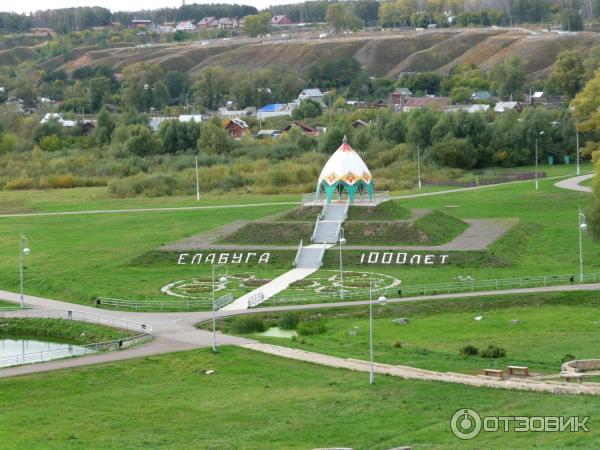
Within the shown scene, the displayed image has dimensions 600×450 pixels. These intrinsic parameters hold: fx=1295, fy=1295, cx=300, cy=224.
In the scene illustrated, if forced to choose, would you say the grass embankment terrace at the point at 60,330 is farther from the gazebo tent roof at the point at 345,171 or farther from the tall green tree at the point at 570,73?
the tall green tree at the point at 570,73

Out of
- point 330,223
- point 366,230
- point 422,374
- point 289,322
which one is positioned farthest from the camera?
point 330,223

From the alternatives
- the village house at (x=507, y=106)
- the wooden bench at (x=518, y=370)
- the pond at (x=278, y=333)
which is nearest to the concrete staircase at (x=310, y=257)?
the pond at (x=278, y=333)

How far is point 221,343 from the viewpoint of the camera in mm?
58312

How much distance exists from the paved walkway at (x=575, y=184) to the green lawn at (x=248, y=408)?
218 ft

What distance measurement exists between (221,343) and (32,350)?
1062 centimetres

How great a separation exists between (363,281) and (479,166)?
2904 inches

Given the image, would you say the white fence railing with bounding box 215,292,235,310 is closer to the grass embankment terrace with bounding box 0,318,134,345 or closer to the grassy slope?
the grassy slope

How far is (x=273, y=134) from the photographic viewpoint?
602 feet

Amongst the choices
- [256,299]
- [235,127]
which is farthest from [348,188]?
[235,127]

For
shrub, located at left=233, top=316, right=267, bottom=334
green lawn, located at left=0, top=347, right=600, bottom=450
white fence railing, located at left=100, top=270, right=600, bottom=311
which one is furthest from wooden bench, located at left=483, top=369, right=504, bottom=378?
white fence railing, located at left=100, top=270, right=600, bottom=311

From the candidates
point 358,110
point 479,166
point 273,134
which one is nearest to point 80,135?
point 273,134

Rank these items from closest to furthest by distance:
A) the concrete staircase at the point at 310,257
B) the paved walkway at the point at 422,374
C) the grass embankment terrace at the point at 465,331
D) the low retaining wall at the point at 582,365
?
the paved walkway at the point at 422,374
the low retaining wall at the point at 582,365
the grass embankment terrace at the point at 465,331
the concrete staircase at the point at 310,257

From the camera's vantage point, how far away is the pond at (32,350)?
58.2 m

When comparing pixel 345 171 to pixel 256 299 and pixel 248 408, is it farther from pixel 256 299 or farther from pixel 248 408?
pixel 248 408
